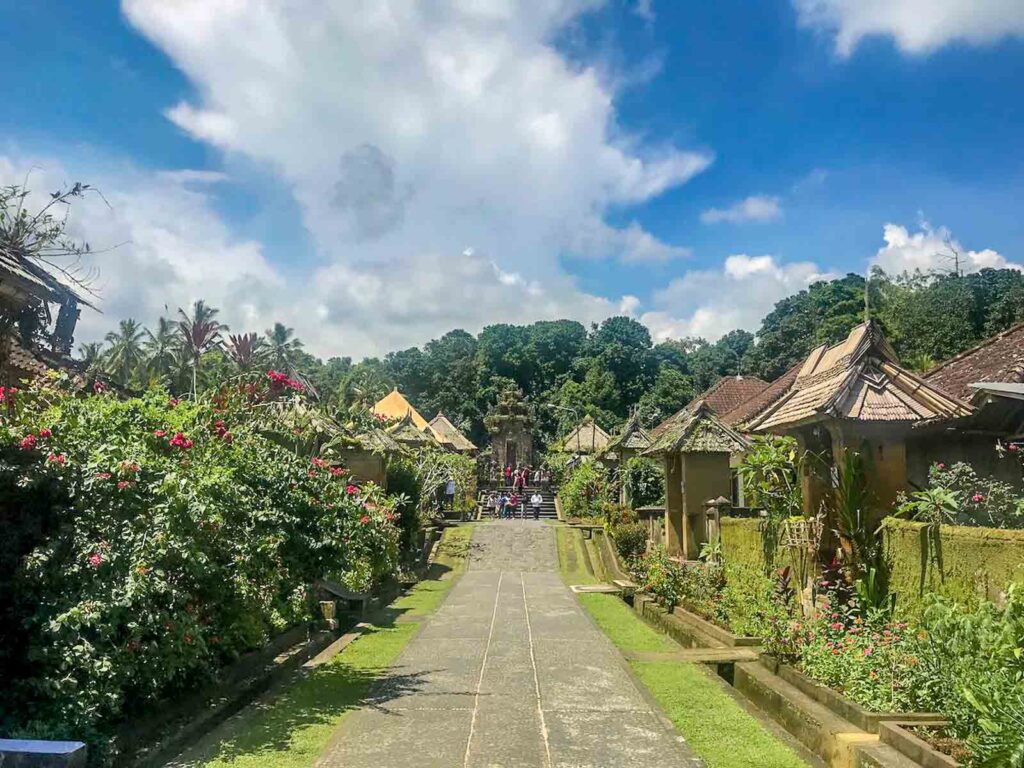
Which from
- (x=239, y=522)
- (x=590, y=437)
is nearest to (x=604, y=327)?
(x=590, y=437)

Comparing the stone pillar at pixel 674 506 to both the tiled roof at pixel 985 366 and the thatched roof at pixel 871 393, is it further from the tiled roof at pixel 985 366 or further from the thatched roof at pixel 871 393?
the thatched roof at pixel 871 393

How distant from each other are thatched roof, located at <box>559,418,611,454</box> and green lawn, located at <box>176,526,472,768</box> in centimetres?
3027

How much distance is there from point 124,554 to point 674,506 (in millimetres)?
14092

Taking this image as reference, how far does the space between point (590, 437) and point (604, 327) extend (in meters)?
42.0

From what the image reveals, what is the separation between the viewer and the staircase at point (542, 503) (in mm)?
37594

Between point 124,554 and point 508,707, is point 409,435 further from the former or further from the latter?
point 124,554

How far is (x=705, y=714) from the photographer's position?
7480 millimetres

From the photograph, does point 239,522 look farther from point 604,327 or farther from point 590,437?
point 604,327

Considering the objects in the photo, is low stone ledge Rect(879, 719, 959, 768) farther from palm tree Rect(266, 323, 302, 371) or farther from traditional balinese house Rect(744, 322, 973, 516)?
palm tree Rect(266, 323, 302, 371)

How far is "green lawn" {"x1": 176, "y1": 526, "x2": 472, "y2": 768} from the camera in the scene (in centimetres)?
604

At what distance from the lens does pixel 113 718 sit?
5855 mm

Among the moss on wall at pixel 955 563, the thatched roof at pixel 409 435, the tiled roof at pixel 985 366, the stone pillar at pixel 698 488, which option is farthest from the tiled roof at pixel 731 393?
the moss on wall at pixel 955 563

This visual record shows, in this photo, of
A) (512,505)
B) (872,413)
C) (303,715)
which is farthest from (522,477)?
(303,715)

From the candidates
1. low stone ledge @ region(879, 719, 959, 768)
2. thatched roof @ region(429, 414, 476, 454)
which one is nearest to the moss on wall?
low stone ledge @ region(879, 719, 959, 768)
